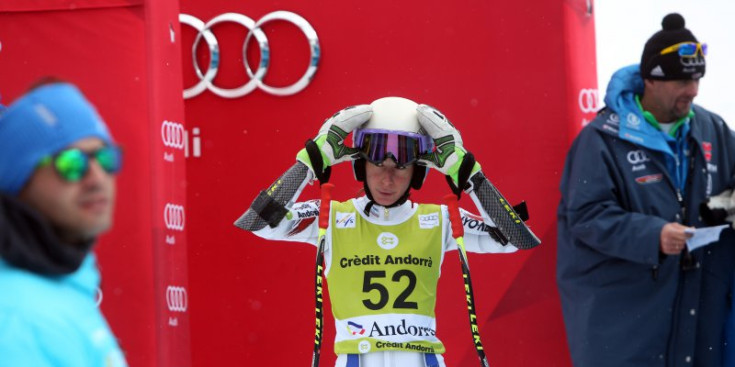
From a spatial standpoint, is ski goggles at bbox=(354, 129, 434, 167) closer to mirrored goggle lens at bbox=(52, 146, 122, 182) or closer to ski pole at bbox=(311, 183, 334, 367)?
ski pole at bbox=(311, 183, 334, 367)

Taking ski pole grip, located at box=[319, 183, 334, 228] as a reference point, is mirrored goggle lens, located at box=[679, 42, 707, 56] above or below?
above

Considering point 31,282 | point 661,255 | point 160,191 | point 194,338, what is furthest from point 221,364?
point 31,282

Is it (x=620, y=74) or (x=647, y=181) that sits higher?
(x=620, y=74)

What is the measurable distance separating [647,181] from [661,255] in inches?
17.0

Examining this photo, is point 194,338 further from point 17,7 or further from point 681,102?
point 681,102

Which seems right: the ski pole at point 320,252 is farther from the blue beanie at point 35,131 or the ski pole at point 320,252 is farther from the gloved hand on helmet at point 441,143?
the blue beanie at point 35,131

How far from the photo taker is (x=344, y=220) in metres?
5.07

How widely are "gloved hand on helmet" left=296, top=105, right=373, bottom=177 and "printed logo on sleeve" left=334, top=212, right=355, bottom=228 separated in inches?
8.5

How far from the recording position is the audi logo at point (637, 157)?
5664 mm

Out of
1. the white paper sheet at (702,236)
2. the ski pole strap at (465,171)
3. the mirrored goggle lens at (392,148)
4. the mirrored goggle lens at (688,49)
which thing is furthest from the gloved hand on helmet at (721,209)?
the mirrored goggle lens at (392,148)

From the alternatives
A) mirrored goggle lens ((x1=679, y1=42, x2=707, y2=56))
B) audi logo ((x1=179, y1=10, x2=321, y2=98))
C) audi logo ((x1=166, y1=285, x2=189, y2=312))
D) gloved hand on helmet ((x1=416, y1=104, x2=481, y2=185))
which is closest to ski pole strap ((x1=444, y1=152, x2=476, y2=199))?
gloved hand on helmet ((x1=416, y1=104, x2=481, y2=185))

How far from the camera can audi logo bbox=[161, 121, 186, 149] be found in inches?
212

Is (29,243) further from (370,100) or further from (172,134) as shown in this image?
(370,100)

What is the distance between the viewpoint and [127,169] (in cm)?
523
